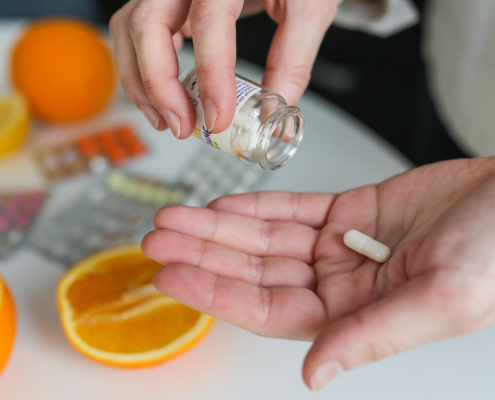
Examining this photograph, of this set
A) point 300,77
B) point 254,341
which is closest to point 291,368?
point 254,341

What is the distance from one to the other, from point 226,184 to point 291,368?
1.19ft

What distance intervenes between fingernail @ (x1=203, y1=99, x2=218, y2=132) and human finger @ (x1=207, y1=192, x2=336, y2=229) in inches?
5.2

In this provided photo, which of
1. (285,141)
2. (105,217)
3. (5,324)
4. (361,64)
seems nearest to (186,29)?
(285,141)

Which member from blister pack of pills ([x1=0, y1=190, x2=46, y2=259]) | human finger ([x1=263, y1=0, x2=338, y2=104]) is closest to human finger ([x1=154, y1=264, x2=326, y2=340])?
human finger ([x1=263, y1=0, x2=338, y2=104])

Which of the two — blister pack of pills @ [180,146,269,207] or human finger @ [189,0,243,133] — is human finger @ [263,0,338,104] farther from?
blister pack of pills @ [180,146,269,207]

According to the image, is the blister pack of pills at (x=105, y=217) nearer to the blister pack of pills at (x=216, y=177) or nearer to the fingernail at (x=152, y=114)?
the blister pack of pills at (x=216, y=177)

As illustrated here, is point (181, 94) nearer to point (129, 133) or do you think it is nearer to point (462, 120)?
point (129, 133)

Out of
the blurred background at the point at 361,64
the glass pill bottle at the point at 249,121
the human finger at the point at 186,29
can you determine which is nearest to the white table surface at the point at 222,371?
the glass pill bottle at the point at 249,121

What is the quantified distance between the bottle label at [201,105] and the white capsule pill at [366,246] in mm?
166

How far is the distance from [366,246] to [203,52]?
0.89 feet

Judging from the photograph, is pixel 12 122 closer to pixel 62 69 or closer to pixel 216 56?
pixel 62 69

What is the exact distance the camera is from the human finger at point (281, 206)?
1.91 ft

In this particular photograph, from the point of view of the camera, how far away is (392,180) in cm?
59

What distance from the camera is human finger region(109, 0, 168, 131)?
585 mm
